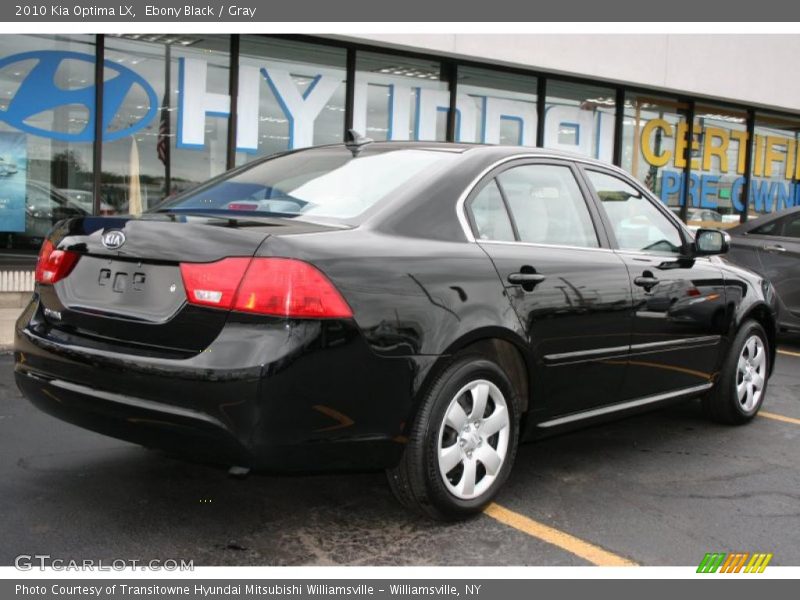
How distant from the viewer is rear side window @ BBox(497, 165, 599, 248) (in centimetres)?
402

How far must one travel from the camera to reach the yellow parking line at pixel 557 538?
3312 millimetres

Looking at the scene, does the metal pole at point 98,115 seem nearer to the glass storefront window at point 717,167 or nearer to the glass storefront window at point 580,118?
the glass storefront window at point 580,118

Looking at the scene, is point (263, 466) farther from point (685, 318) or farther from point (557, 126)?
point (557, 126)

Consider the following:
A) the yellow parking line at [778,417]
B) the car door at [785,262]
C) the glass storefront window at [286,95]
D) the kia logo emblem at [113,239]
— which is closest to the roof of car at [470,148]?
the kia logo emblem at [113,239]

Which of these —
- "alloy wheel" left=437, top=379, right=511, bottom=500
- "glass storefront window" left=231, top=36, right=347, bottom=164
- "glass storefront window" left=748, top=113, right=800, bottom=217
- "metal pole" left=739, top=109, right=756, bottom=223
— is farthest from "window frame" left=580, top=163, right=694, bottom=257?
"glass storefront window" left=748, top=113, right=800, bottom=217

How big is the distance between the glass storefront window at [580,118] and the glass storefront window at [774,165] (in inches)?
142

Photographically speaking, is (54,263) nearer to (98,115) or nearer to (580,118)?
(98,115)

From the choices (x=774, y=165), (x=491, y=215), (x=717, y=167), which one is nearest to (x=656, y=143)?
(x=717, y=167)

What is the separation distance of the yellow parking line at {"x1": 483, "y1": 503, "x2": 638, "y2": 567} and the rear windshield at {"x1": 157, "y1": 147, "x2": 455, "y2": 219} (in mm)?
1423

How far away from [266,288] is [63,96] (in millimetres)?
6878

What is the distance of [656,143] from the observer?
13906 mm

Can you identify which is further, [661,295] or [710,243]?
[710,243]

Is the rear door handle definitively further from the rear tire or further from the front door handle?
the rear tire

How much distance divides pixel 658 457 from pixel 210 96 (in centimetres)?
681
